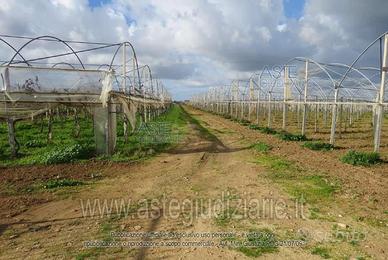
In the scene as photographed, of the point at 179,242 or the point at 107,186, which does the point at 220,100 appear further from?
the point at 179,242

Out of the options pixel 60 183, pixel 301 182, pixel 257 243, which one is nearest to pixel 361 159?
pixel 301 182

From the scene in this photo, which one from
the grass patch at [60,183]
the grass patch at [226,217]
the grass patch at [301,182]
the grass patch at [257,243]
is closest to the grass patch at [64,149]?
the grass patch at [60,183]

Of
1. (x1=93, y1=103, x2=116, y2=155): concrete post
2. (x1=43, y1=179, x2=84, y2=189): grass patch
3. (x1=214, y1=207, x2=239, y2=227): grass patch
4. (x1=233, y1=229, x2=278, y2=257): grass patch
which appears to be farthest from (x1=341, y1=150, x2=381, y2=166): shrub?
(x1=43, y1=179, x2=84, y2=189): grass patch

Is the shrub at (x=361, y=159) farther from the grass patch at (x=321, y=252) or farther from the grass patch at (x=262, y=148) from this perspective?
the grass patch at (x=321, y=252)

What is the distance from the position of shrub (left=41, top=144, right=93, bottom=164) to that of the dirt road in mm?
1327

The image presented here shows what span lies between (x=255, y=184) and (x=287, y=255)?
366cm

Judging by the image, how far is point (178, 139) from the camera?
646 inches

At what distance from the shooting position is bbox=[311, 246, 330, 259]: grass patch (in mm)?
4769

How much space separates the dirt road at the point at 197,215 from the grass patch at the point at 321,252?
1cm

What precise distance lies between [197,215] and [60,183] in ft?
12.0

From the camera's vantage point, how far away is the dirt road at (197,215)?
487cm

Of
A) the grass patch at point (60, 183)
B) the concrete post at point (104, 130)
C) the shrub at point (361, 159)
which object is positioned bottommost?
the grass patch at point (60, 183)

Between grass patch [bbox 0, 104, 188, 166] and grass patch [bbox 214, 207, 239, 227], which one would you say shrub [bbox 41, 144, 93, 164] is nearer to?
grass patch [bbox 0, 104, 188, 166]

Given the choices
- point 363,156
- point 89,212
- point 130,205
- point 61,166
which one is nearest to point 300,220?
point 130,205
